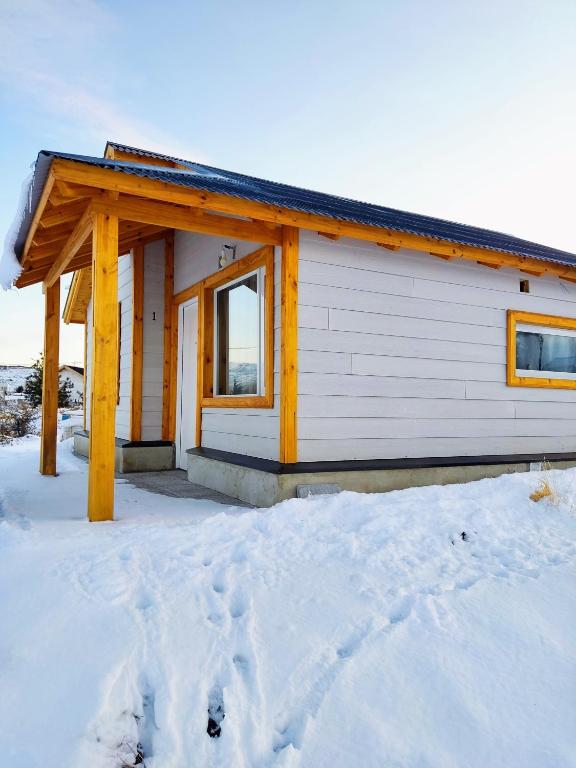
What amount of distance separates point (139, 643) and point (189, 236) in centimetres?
634

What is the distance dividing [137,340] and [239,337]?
2364mm

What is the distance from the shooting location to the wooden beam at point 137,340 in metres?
7.77

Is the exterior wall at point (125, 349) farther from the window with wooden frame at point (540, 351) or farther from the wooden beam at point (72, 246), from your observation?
the window with wooden frame at point (540, 351)

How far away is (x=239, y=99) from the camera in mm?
12930

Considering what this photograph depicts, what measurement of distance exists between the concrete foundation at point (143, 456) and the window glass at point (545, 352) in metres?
5.20

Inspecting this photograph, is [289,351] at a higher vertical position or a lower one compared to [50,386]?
higher

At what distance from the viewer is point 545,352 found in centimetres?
704

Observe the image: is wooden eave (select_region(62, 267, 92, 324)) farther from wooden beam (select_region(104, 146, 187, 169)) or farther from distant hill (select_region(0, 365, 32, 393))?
distant hill (select_region(0, 365, 32, 393))

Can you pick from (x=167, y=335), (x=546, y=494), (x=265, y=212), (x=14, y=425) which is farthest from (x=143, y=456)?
(x=14, y=425)

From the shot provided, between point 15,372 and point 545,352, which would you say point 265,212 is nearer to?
point 545,352

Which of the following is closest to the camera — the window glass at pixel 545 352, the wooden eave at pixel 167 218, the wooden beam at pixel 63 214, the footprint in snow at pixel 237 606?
the footprint in snow at pixel 237 606

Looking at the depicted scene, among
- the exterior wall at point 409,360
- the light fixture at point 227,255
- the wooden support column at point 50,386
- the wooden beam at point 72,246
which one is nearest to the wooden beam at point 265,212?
the exterior wall at point 409,360

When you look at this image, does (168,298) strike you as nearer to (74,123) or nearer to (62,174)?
(62,174)

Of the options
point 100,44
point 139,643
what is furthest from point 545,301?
point 100,44
